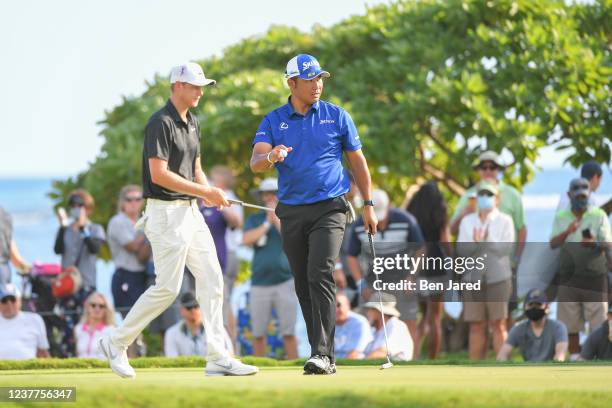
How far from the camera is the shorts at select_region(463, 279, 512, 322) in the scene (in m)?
13.5

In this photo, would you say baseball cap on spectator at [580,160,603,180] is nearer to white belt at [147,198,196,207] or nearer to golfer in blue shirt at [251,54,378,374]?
golfer in blue shirt at [251,54,378,374]

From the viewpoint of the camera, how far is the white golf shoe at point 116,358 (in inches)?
380

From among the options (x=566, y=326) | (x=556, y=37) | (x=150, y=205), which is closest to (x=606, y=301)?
(x=566, y=326)

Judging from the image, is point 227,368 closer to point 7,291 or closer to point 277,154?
point 277,154

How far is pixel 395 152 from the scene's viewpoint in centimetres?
1947

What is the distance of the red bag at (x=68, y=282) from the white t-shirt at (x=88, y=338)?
826 mm

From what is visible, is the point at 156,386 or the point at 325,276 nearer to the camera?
the point at 156,386

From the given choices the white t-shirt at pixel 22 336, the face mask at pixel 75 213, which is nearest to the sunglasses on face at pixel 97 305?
the white t-shirt at pixel 22 336

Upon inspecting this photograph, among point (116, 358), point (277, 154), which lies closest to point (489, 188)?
point (277, 154)

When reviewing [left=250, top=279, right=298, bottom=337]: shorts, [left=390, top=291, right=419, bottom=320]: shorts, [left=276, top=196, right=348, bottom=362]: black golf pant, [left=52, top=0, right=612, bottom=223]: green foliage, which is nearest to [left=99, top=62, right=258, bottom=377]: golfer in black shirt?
[left=276, top=196, right=348, bottom=362]: black golf pant

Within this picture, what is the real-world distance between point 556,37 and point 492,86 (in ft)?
3.49

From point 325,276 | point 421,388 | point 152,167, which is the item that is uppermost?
point 152,167

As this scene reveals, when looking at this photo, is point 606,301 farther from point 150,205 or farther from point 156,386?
point 156,386

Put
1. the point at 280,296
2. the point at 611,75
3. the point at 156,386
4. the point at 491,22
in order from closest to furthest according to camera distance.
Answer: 1. the point at 156,386
2. the point at 280,296
3. the point at 611,75
4. the point at 491,22
